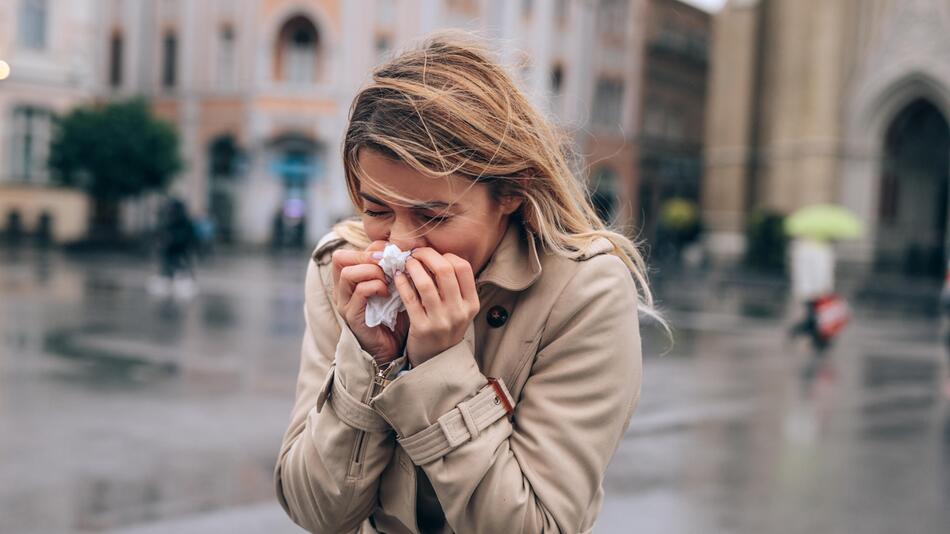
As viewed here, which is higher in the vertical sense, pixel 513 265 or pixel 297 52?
pixel 297 52

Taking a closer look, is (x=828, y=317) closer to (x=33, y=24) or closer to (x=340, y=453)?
(x=340, y=453)

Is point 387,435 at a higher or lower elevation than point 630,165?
lower

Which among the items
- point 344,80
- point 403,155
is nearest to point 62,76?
point 344,80

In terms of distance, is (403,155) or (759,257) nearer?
(403,155)

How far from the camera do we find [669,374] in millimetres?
10703

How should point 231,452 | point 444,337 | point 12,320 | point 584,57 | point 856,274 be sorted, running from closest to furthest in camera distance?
point 444,337
point 231,452
point 12,320
point 856,274
point 584,57

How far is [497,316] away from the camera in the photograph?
69.1 inches

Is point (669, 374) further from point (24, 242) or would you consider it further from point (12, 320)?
point (24, 242)

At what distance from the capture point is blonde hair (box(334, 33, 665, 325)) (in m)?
1.64

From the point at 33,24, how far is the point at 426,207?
116 ft

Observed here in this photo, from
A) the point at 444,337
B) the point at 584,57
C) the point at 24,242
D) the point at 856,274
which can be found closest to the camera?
the point at 444,337

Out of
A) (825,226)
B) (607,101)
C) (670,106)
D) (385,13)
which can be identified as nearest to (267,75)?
(385,13)

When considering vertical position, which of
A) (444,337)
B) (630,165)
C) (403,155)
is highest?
(630,165)

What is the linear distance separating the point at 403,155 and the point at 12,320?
496 inches
